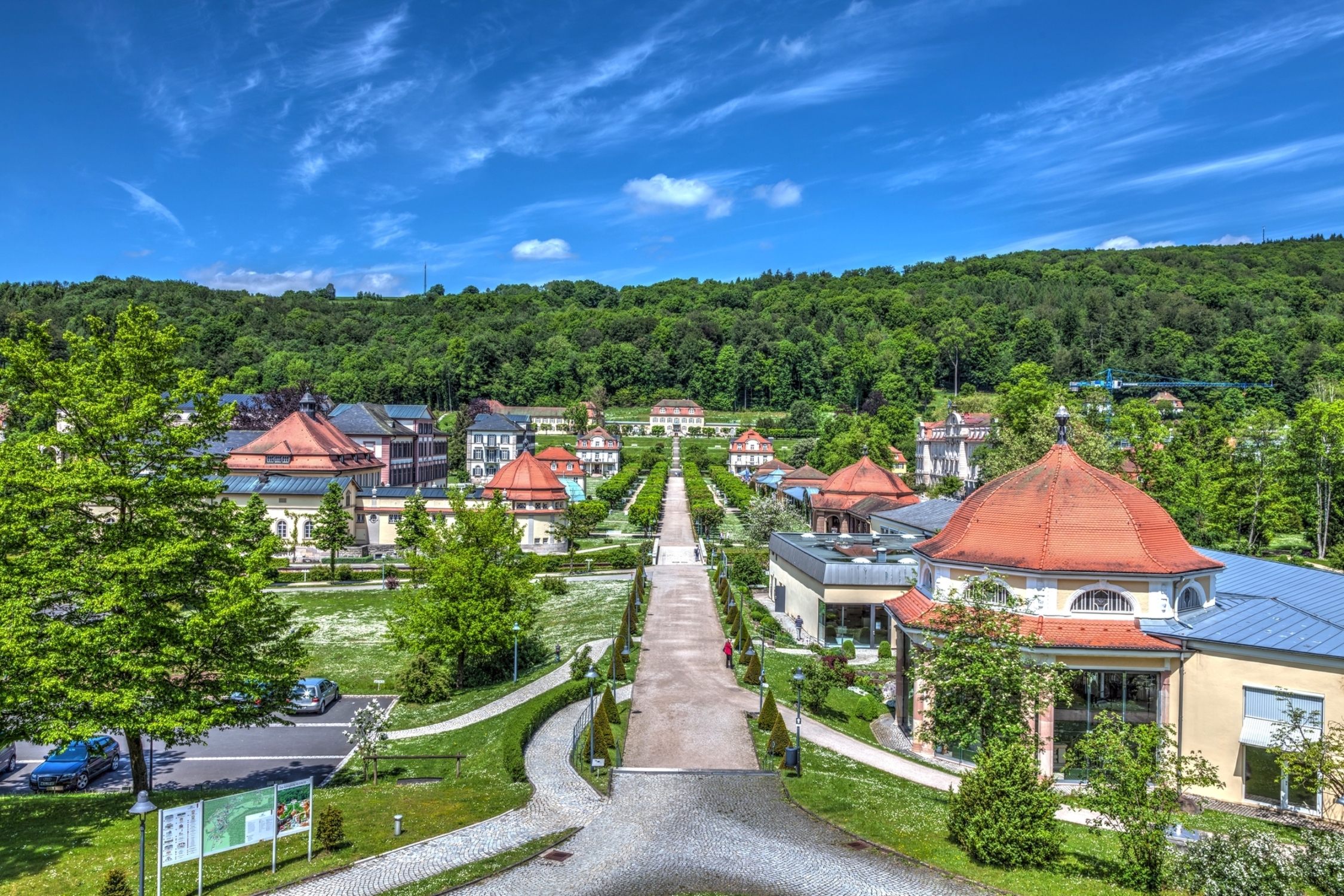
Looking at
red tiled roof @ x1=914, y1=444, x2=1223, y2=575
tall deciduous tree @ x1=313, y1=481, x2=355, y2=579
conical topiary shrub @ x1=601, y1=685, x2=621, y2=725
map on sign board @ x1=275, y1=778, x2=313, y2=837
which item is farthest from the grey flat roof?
tall deciduous tree @ x1=313, y1=481, x2=355, y2=579

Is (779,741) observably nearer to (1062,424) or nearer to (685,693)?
(685,693)

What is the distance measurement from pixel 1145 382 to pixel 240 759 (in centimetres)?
15062

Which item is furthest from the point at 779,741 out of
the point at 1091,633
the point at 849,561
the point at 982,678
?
the point at 849,561

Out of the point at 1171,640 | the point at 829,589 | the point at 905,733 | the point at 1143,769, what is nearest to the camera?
the point at 1143,769

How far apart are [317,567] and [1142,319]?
154 m

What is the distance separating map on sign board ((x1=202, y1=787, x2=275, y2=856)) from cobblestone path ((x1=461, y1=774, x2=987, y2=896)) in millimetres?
3700

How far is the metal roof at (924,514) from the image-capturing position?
1853 inches

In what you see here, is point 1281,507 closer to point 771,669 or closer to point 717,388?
point 771,669

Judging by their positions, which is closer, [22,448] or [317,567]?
[22,448]

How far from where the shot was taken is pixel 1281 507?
202 feet

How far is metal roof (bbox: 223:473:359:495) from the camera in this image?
62.8m

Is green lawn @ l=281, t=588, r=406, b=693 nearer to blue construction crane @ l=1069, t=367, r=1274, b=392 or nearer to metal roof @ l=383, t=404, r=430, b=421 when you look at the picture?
metal roof @ l=383, t=404, r=430, b=421

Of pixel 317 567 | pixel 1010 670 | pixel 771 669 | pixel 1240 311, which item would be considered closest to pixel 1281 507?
pixel 771 669

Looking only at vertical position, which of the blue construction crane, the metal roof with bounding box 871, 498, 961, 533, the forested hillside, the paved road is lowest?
the paved road
